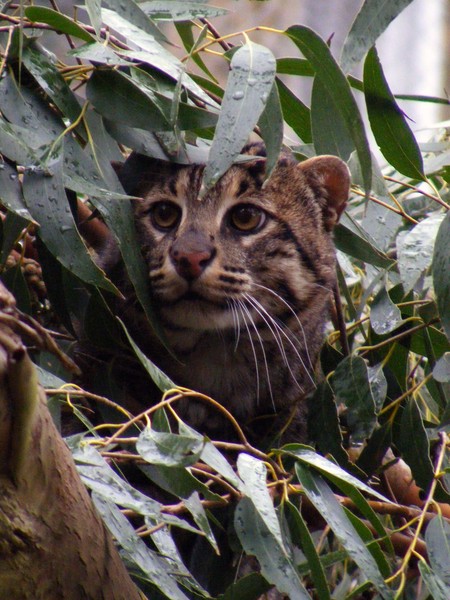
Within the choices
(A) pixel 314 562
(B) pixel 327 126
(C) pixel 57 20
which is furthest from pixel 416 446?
(C) pixel 57 20

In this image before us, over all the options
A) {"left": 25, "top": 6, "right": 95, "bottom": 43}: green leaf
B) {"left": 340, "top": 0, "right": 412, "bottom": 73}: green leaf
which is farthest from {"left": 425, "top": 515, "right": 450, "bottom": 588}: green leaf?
{"left": 25, "top": 6, "right": 95, "bottom": 43}: green leaf

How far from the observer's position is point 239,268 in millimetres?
3127

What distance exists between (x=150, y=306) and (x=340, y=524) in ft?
2.99

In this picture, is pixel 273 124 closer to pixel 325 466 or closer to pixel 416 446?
pixel 325 466

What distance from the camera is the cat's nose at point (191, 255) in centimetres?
295

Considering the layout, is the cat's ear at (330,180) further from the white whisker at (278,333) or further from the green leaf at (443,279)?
the green leaf at (443,279)

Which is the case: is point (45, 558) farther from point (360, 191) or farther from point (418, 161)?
point (360, 191)

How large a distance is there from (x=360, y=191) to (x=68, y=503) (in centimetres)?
226

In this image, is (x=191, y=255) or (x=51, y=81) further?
(x=191, y=255)

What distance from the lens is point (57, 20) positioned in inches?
102

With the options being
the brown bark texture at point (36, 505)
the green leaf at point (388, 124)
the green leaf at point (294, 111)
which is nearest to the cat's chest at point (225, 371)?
the green leaf at point (294, 111)

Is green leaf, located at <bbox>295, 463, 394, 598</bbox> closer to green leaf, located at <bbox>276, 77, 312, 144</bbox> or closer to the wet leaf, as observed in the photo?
the wet leaf

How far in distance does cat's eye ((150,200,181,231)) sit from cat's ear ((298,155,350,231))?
0.51m

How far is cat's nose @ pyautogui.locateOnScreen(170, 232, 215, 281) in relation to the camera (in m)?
2.95
